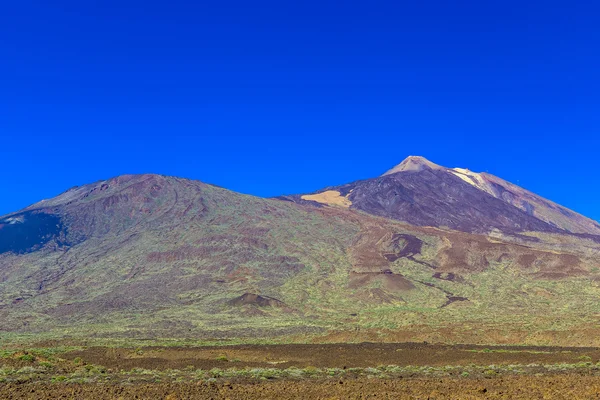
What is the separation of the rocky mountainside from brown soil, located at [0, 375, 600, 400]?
21595mm

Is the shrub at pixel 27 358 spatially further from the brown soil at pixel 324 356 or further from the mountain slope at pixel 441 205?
the mountain slope at pixel 441 205

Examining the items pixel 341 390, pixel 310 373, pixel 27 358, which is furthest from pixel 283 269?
pixel 341 390

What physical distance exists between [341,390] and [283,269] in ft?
232

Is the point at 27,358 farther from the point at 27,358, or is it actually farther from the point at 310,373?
the point at 310,373

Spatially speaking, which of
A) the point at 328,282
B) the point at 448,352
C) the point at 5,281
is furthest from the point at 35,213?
the point at 448,352

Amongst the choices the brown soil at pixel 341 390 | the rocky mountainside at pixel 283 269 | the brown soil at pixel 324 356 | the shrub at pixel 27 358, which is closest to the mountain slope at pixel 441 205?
the rocky mountainside at pixel 283 269

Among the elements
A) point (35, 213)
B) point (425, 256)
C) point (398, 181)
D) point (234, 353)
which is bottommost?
point (234, 353)

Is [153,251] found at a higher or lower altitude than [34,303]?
higher

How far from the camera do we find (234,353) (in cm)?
3397

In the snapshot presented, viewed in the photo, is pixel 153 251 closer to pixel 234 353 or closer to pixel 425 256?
pixel 425 256

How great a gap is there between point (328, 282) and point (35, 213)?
80.9 metres

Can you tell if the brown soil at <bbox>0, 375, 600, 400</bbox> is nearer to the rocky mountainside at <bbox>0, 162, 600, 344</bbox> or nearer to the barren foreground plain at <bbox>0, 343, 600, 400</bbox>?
the barren foreground plain at <bbox>0, 343, 600, 400</bbox>

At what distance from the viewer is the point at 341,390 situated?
18.9m

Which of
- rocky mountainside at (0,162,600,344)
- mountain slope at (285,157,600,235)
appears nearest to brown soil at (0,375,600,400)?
rocky mountainside at (0,162,600,344)
